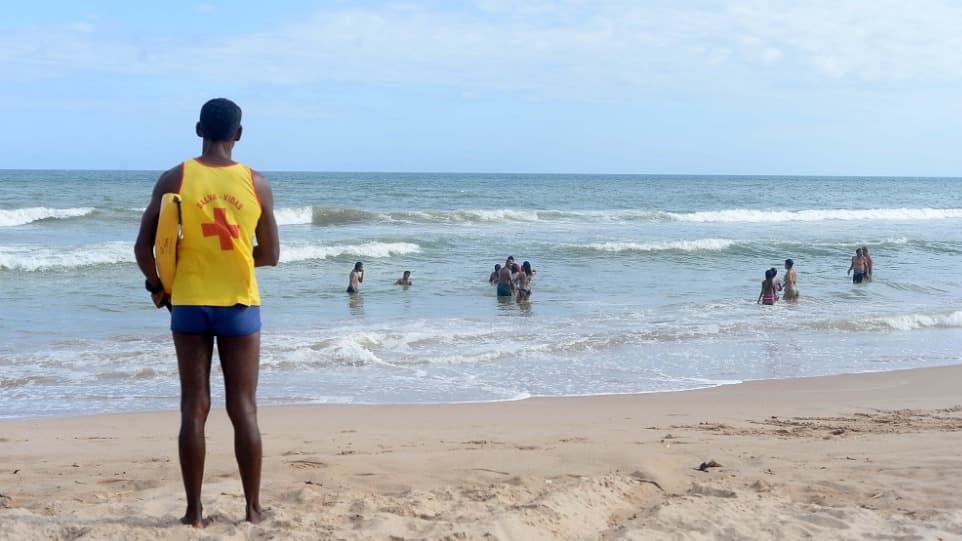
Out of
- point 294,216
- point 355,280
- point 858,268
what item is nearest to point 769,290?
point 858,268

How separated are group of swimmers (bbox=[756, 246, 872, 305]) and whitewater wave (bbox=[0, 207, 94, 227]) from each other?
26.5 metres

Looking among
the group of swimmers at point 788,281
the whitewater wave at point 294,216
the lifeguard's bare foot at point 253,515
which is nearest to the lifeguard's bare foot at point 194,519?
the lifeguard's bare foot at point 253,515

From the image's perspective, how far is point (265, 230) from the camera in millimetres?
3541

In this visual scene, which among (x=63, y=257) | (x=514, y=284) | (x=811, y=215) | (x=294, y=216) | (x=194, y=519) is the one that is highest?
(x=811, y=215)

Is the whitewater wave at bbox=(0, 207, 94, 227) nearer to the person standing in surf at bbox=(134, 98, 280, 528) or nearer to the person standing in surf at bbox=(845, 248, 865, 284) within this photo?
the person standing in surf at bbox=(845, 248, 865, 284)

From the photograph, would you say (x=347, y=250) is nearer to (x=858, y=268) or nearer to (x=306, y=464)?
(x=858, y=268)

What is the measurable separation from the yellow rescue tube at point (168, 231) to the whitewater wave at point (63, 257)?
17.3 m

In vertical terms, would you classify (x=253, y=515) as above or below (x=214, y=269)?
below

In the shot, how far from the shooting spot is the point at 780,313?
1428 cm

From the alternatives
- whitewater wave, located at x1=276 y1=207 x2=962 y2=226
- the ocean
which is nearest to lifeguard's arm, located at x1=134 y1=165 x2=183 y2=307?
the ocean

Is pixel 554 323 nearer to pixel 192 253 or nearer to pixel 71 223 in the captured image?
pixel 192 253

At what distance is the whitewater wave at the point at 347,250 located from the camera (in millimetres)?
22609

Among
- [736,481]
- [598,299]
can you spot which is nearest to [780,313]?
[598,299]

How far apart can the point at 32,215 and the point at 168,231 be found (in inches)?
1344
